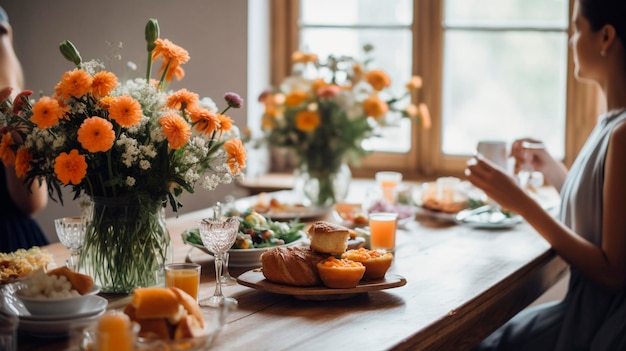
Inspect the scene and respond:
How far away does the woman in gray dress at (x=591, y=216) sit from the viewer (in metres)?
2.17

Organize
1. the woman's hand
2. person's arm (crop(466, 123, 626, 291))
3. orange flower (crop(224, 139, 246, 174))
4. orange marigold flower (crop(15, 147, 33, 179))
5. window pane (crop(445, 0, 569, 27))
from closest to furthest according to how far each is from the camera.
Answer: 1. orange marigold flower (crop(15, 147, 33, 179))
2. orange flower (crop(224, 139, 246, 174))
3. person's arm (crop(466, 123, 626, 291))
4. the woman's hand
5. window pane (crop(445, 0, 569, 27))

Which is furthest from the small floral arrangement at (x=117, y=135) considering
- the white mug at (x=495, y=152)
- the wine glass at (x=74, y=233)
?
the white mug at (x=495, y=152)

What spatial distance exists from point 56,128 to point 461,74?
243 cm

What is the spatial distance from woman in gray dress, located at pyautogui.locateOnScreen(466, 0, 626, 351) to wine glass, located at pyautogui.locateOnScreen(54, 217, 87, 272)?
1072 mm

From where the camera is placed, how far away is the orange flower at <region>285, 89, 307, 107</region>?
9.94 ft

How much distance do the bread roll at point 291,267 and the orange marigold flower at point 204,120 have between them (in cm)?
28

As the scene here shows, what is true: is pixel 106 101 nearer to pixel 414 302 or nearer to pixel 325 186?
pixel 414 302

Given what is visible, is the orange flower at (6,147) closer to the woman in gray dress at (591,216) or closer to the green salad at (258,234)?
the green salad at (258,234)

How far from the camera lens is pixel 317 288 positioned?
5.76 ft

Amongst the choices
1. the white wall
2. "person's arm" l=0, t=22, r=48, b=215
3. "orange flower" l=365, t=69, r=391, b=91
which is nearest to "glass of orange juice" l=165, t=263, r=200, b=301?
"person's arm" l=0, t=22, r=48, b=215

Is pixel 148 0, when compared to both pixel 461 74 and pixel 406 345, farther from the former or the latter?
pixel 406 345

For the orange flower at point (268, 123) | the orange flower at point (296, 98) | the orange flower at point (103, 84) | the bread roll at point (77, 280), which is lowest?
the bread roll at point (77, 280)

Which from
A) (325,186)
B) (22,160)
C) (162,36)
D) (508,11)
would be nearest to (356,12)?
(508,11)

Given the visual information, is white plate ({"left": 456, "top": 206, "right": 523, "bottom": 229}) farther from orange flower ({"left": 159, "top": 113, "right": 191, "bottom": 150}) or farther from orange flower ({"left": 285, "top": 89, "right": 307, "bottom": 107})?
orange flower ({"left": 159, "top": 113, "right": 191, "bottom": 150})
